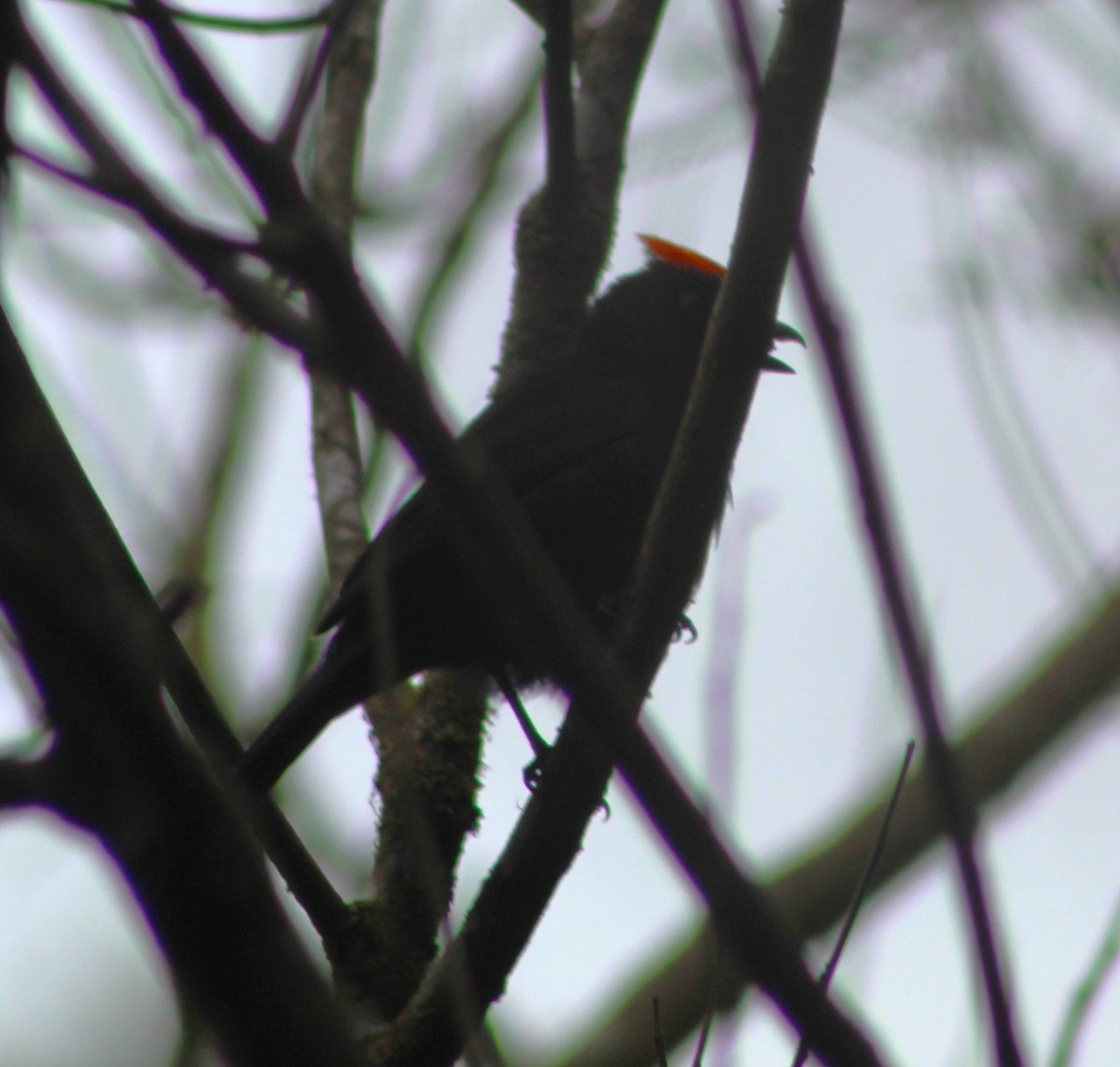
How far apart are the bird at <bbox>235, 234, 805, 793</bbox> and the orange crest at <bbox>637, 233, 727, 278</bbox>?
2.40 ft

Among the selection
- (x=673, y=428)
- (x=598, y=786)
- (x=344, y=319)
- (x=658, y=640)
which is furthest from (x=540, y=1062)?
(x=344, y=319)

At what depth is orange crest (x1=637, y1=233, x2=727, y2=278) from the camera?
18.8 ft

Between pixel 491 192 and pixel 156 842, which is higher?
pixel 491 192

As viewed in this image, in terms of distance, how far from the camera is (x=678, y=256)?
5.94 meters

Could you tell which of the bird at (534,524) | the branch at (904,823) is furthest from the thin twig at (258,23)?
the branch at (904,823)

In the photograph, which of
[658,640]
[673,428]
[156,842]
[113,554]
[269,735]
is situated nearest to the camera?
[156,842]

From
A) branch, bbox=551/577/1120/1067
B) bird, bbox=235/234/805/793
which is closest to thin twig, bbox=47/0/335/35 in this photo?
bird, bbox=235/234/805/793

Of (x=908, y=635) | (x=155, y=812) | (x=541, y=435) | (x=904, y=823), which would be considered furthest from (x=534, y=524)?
(x=908, y=635)

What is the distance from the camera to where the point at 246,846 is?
1.57 metres

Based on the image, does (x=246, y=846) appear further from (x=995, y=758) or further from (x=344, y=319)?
(x=995, y=758)

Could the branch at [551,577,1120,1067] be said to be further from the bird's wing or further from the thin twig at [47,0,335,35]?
the thin twig at [47,0,335,35]

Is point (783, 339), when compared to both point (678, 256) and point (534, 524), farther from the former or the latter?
point (534, 524)

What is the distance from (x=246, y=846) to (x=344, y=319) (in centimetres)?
59

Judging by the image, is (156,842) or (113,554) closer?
(156,842)
